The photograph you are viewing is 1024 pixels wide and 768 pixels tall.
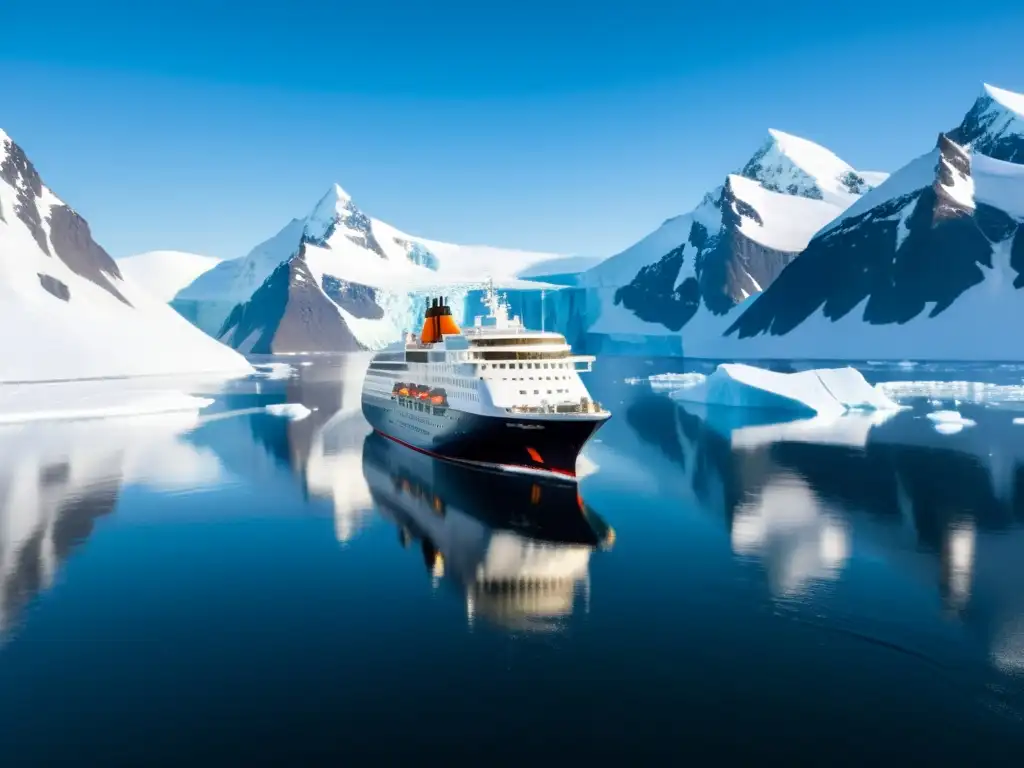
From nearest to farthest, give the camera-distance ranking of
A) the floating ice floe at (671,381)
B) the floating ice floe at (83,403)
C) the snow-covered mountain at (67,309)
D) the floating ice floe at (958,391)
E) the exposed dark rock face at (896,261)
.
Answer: the floating ice floe at (83,403) < the floating ice floe at (958,391) < the floating ice floe at (671,381) < the snow-covered mountain at (67,309) < the exposed dark rock face at (896,261)

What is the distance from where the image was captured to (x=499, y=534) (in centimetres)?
2320

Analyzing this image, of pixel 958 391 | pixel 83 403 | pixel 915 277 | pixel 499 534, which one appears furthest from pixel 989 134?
pixel 499 534

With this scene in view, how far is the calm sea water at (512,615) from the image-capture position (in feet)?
38.9

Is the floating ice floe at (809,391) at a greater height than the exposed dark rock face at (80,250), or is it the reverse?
the exposed dark rock face at (80,250)

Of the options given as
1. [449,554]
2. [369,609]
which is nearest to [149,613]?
[369,609]

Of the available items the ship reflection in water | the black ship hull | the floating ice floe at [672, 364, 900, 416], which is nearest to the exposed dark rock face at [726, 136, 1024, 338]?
the floating ice floe at [672, 364, 900, 416]

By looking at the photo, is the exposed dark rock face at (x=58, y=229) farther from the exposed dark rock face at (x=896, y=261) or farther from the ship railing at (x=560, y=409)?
the exposed dark rock face at (x=896, y=261)

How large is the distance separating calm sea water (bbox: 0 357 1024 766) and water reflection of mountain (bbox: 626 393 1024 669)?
0.17 metres

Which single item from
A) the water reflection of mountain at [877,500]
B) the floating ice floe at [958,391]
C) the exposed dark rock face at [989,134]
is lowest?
the water reflection of mountain at [877,500]

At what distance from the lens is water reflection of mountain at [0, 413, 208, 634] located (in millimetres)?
20141

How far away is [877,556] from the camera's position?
20.5 meters

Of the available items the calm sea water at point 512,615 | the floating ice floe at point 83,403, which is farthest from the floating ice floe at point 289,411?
the calm sea water at point 512,615

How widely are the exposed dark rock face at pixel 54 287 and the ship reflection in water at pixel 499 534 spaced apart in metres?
84.2

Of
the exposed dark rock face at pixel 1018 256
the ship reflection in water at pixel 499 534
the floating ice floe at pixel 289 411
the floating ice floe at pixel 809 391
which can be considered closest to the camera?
the ship reflection in water at pixel 499 534
